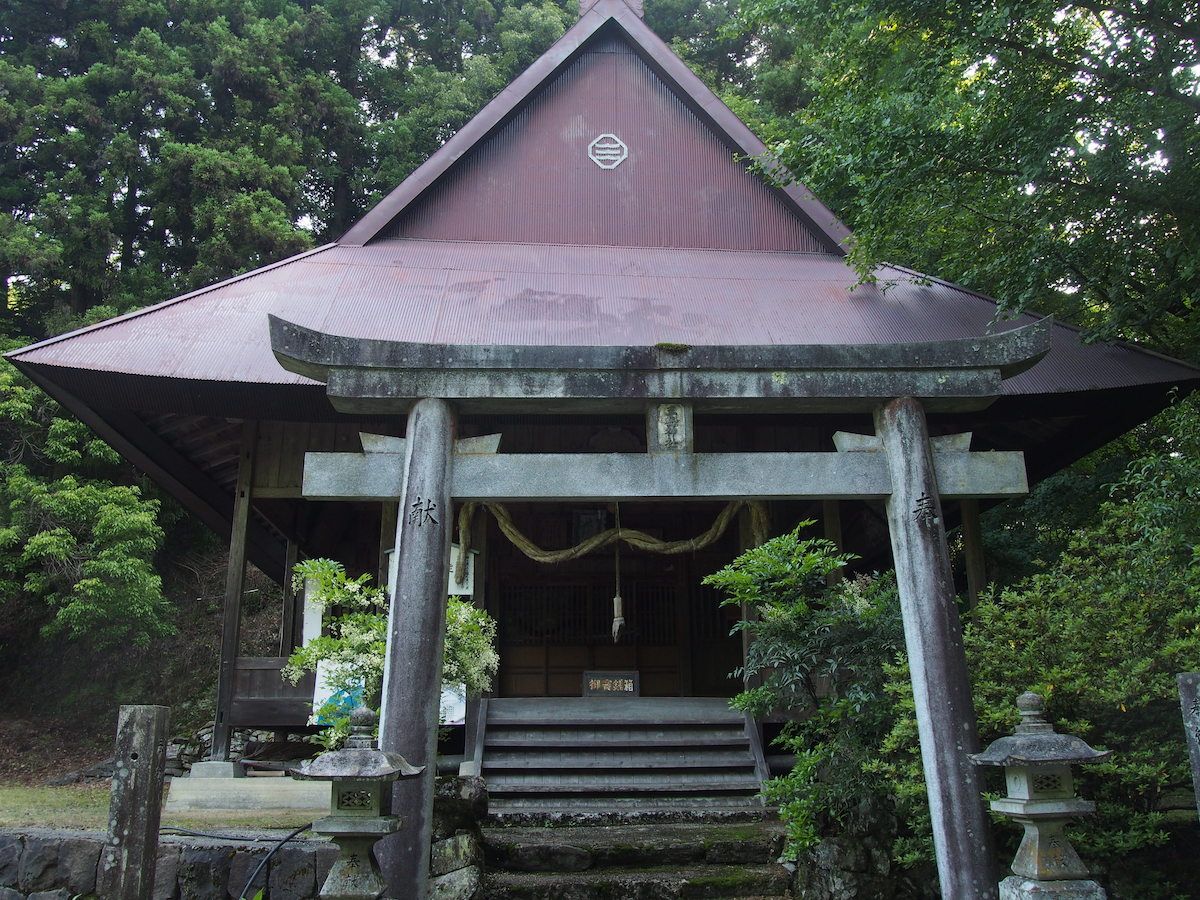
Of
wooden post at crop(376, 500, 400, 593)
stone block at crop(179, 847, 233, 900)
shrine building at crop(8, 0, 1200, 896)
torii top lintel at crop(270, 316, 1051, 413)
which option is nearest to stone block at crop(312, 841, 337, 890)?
stone block at crop(179, 847, 233, 900)

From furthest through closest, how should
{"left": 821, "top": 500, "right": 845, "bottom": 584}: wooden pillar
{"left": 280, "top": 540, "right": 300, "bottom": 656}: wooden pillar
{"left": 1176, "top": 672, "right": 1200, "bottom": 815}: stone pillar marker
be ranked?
{"left": 280, "top": 540, "right": 300, "bottom": 656}: wooden pillar
{"left": 821, "top": 500, "right": 845, "bottom": 584}: wooden pillar
{"left": 1176, "top": 672, "right": 1200, "bottom": 815}: stone pillar marker

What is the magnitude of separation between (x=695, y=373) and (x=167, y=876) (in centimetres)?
478

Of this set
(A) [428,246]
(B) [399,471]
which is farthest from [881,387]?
(A) [428,246]

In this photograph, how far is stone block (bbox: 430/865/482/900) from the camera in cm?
582

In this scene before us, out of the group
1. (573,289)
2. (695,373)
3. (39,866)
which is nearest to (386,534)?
(573,289)

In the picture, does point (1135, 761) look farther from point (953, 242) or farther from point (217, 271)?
point (217, 271)

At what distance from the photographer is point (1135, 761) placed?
4.90 m

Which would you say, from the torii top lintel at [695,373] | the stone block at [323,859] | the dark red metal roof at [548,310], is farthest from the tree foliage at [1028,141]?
the stone block at [323,859]

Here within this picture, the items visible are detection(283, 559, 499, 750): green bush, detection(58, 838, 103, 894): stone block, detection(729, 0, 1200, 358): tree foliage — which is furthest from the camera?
detection(729, 0, 1200, 358): tree foliage

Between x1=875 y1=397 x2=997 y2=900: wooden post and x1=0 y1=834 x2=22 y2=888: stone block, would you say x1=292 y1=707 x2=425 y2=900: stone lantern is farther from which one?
x1=0 y1=834 x2=22 y2=888: stone block

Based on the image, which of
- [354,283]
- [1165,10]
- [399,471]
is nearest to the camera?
[399,471]

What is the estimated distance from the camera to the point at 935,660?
5.00 meters

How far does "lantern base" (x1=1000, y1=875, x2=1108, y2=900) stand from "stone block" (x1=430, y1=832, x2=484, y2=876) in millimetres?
3315

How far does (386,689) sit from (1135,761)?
3.94m
